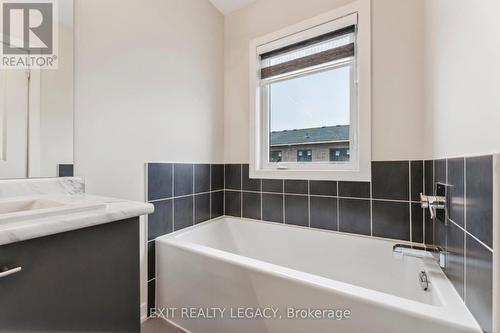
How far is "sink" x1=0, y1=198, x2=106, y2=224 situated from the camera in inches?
25.2

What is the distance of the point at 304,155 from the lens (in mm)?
1941

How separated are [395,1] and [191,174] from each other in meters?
1.87

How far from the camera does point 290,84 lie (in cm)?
203

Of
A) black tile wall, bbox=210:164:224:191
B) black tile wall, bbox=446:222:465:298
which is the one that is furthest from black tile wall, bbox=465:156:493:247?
black tile wall, bbox=210:164:224:191

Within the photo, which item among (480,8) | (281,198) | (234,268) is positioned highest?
(480,8)

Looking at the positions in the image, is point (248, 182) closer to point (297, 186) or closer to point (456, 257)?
point (297, 186)

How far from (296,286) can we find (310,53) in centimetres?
171

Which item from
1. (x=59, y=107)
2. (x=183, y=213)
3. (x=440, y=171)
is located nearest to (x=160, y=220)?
(x=183, y=213)

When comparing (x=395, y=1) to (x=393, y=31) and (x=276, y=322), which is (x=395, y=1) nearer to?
(x=393, y=31)

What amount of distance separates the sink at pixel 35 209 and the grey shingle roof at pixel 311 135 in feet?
5.04

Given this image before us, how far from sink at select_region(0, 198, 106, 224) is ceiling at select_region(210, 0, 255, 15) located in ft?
6.89

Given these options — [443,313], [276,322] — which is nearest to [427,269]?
[443,313]

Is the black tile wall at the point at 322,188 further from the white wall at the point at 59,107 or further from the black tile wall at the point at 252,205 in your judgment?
the white wall at the point at 59,107

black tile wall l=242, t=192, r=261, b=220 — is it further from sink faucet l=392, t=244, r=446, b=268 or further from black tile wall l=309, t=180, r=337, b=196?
sink faucet l=392, t=244, r=446, b=268
